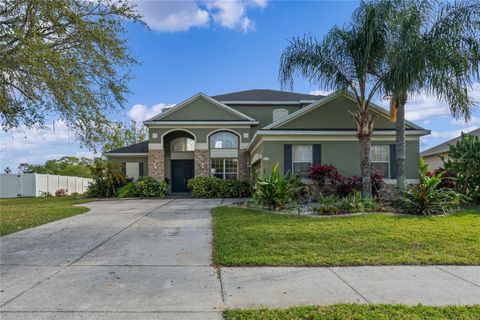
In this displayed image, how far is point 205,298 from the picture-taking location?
423 cm

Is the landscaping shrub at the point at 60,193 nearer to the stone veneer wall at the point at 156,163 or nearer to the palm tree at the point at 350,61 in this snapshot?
the stone veneer wall at the point at 156,163

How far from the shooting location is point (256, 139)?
17.0 meters

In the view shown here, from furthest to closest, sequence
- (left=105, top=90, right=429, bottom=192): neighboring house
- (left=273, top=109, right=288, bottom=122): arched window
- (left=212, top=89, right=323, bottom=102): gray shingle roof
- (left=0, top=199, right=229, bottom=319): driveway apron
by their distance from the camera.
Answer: (left=212, top=89, right=323, bottom=102): gray shingle roof, (left=273, top=109, right=288, bottom=122): arched window, (left=105, top=90, right=429, bottom=192): neighboring house, (left=0, top=199, right=229, bottom=319): driveway apron

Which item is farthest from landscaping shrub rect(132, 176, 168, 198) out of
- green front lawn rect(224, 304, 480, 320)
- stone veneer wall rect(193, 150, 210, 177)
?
green front lawn rect(224, 304, 480, 320)

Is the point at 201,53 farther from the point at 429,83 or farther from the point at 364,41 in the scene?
the point at 429,83

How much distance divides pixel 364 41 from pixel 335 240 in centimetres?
758

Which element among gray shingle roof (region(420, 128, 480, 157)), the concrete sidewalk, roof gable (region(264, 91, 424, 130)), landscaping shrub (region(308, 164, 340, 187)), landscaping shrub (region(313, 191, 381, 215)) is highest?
roof gable (region(264, 91, 424, 130))

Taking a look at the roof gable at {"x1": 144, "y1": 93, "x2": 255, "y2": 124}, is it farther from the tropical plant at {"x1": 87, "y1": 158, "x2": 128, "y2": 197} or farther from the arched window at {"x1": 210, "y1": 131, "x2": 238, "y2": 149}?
the tropical plant at {"x1": 87, "y1": 158, "x2": 128, "y2": 197}

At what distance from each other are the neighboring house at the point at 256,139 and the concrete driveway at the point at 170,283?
31.1 ft

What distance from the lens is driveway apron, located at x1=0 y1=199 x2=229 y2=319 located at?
389cm

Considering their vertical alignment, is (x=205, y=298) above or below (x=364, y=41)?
below

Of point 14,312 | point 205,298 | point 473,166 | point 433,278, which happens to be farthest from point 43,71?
point 473,166

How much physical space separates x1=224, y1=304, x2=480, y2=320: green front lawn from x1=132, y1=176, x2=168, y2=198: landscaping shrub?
1695 centimetres

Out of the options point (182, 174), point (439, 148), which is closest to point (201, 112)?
point (182, 174)
